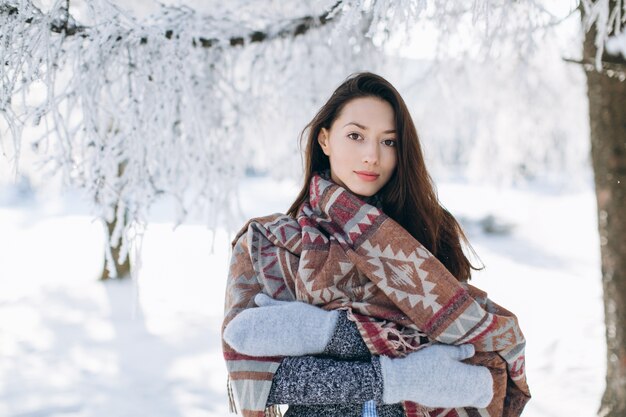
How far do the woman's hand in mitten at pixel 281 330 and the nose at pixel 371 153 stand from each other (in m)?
0.47

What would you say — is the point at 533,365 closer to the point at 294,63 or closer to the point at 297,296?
the point at 294,63

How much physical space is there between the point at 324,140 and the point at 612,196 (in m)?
1.67

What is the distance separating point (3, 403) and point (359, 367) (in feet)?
10.7

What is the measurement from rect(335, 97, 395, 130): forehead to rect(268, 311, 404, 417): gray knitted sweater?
0.60 m

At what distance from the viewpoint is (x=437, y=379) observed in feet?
4.52

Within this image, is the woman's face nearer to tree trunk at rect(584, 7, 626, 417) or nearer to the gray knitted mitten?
the gray knitted mitten

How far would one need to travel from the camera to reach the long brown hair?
1641mm

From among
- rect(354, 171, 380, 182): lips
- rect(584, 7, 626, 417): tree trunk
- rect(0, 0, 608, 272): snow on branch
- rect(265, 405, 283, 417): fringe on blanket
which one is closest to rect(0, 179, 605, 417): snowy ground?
rect(0, 0, 608, 272): snow on branch

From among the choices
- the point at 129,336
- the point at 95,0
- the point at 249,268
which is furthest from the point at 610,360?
the point at 129,336

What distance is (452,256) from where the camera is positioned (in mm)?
1753

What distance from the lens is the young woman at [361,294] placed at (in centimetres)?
139

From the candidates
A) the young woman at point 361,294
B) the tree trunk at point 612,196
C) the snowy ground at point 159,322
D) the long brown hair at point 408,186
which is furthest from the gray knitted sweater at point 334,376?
the tree trunk at point 612,196

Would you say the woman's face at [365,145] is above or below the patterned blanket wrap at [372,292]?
above

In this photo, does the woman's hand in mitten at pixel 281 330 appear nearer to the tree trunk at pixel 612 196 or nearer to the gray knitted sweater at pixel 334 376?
the gray knitted sweater at pixel 334 376
